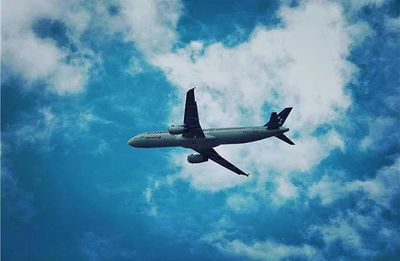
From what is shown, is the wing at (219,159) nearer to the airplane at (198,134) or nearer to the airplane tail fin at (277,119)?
the airplane at (198,134)

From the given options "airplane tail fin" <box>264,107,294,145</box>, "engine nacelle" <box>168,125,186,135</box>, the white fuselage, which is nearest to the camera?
"airplane tail fin" <box>264,107,294,145</box>

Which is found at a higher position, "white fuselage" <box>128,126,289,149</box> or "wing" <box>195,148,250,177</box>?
"wing" <box>195,148,250,177</box>

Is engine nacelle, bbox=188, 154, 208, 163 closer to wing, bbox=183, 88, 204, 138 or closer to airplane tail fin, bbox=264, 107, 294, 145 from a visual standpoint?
wing, bbox=183, 88, 204, 138

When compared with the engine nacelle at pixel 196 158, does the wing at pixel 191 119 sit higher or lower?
lower

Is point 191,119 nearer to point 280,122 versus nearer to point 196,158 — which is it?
point 280,122

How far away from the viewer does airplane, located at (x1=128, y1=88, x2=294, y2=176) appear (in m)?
78.6

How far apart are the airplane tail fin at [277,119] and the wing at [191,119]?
9.13 metres

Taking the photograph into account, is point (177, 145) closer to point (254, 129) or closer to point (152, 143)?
point (152, 143)

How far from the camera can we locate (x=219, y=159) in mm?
92062

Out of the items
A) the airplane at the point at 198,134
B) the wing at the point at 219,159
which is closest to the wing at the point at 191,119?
the airplane at the point at 198,134

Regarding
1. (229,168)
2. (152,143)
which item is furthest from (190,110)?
(229,168)

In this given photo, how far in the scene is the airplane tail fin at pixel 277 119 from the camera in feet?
256

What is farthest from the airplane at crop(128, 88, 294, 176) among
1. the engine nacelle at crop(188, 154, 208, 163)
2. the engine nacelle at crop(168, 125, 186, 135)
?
the engine nacelle at crop(188, 154, 208, 163)

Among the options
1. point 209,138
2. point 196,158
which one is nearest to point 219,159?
point 196,158
